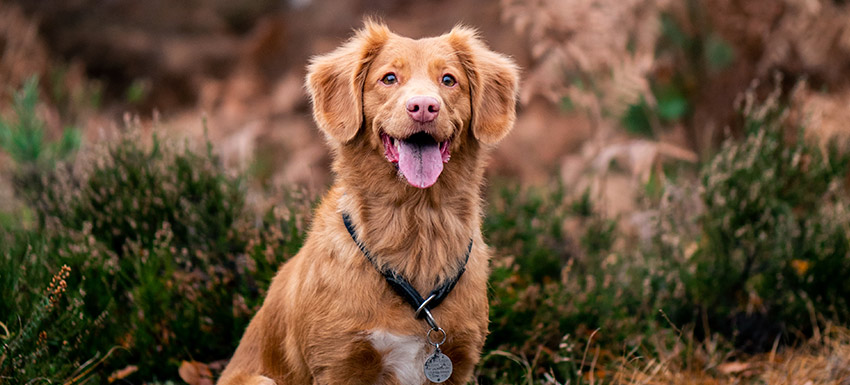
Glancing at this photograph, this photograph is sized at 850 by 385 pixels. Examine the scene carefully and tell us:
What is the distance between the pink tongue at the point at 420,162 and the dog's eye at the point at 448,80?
9.5 inches

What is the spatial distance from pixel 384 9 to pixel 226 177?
22.1 feet

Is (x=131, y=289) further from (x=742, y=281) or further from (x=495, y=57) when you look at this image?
(x=742, y=281)

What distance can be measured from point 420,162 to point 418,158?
0.6 inches

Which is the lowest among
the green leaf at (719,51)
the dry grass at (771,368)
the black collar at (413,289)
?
the dry grass at (771,368)

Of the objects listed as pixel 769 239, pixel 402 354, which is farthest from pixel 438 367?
pixel 769 239

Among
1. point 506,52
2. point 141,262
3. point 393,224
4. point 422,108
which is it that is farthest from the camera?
point 506,52

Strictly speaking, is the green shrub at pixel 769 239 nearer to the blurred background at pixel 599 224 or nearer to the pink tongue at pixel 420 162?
the blurred background at pixel 599 224

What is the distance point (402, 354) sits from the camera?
2.19 meters

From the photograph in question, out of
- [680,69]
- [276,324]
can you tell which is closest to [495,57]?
[276,324]

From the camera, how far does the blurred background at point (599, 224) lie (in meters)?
3.22

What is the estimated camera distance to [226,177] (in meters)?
4.07

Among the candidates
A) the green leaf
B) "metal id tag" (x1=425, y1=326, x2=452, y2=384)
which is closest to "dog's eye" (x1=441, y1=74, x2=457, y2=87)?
"metal id tag" (x1=425, y1=326, x2=452, y2=384)

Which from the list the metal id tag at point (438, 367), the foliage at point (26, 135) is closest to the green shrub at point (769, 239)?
the metal id tag at point (438, 367)

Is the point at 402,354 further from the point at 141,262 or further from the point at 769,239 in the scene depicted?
the point at 769,239
